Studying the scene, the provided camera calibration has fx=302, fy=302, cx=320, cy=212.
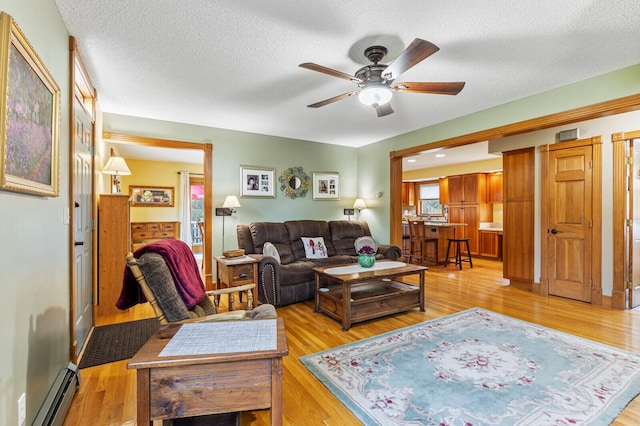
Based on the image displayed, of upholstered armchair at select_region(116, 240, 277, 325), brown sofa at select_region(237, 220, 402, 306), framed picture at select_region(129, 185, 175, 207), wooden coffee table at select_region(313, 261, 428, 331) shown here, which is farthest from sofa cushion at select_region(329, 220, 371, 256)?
framed picture at select_region(129, 185, 175, 207)

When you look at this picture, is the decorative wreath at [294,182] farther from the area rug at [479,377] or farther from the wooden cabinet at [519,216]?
the wooden cabinet at [519,216]

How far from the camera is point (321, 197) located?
5754mm

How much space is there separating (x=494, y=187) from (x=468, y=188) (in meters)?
0.59

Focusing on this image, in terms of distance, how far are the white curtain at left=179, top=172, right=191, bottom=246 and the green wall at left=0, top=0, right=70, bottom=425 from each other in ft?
19.9

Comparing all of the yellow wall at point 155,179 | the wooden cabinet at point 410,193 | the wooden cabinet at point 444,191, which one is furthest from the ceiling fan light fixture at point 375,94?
the wooden cabinet at point 410,193

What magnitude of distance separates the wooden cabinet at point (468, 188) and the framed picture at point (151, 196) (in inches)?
297

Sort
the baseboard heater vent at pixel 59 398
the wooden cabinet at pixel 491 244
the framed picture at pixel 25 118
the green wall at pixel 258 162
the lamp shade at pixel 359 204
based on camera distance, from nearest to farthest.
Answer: the framed picture at pixel 25 118
the baseboard heater vent at pixel 59 398
the green wall at pixel 258 162
the lamp shade at pixel 359 204
the wooden cabinet at pixel 491 244

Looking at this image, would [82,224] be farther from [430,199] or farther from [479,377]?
[430,199]

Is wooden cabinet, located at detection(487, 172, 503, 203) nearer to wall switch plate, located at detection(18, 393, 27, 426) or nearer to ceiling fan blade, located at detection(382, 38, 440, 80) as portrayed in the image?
ceiling fan blade, located at detection(382, 38, 440, 80)

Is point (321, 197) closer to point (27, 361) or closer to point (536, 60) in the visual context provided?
point (536, 60)

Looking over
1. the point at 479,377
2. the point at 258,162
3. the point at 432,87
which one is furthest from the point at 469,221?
the point at 479,377

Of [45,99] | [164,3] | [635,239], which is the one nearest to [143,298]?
[45,99]

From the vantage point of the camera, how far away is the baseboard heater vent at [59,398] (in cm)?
156

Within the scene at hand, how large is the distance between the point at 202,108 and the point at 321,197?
264cm
